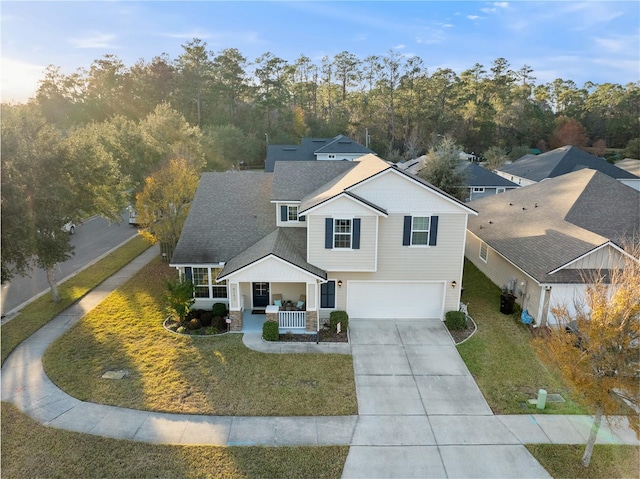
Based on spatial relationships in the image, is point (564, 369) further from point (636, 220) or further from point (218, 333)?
point (636, 220)

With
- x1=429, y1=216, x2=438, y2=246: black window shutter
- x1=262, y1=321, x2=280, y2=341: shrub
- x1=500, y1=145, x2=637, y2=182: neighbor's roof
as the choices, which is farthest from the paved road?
x1=500, y1=145, x2=637, y2=182: neighbor's roof

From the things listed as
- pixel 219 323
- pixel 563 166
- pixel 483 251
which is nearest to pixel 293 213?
pixel 219 323

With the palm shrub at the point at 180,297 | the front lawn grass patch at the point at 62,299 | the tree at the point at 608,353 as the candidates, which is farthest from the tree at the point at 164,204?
the tree at the point at 608,353

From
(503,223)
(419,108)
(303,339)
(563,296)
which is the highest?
(419,108)

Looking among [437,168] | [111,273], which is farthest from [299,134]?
[111,273]

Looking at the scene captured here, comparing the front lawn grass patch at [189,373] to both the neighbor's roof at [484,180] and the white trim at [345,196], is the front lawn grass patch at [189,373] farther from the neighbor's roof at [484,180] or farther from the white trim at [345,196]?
the neighbor's roof at [484,180]

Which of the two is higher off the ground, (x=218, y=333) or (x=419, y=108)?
(x=419, y=108)
